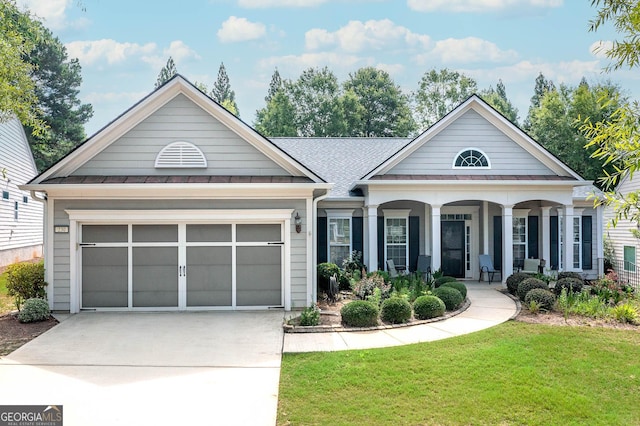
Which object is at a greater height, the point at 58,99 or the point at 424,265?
the point at 58,99

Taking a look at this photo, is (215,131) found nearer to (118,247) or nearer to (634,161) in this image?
(118,247)

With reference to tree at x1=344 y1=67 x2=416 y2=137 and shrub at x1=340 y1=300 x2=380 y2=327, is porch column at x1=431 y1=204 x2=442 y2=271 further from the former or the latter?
tree at x1=344 y1=67 x2=416 y2=137

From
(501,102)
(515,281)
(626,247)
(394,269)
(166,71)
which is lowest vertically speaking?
(515,281)

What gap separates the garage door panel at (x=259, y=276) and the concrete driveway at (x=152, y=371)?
1038 millimetres


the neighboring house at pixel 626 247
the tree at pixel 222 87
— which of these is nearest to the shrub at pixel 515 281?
the neighboring house at pixel 626 247

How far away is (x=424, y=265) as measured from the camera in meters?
13.6

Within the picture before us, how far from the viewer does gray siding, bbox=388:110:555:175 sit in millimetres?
13539

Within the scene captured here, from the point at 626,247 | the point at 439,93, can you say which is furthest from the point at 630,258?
the point at 439,93

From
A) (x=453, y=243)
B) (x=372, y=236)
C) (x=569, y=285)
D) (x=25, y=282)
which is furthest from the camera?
(x=453, y=243)

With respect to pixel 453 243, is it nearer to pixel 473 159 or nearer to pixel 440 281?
pixel 473 159

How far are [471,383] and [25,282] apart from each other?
31.4ft

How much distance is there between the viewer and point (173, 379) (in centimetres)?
605

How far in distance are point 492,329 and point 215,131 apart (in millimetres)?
7296

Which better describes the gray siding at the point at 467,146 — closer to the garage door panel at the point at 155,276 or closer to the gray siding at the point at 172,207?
the gray siding at the point at 172,207
